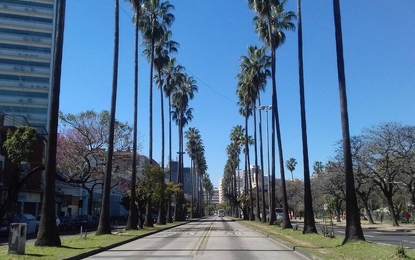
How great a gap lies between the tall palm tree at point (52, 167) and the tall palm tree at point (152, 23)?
754 inches

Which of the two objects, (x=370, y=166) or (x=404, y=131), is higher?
(x=404, y=131)

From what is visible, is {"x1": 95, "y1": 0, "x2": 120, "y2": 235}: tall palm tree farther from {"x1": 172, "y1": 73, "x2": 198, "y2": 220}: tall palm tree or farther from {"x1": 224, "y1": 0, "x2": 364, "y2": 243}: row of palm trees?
{"x1": 172, "y1": 73, "x2": 198, "y2": 220}: tall palm tree

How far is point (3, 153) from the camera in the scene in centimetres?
4647

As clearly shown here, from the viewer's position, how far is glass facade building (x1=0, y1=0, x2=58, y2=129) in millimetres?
95688

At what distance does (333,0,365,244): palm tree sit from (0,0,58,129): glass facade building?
83.6m

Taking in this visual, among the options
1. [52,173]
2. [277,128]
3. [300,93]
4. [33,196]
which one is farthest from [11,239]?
[33,196]

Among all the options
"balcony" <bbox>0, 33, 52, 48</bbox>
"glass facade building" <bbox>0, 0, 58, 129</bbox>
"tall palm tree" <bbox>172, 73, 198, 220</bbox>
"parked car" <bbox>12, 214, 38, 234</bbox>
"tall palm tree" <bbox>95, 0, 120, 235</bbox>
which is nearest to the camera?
"tall palm tree" <bbox>95, 0, 120, 235</bbox>

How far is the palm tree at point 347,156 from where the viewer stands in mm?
19250

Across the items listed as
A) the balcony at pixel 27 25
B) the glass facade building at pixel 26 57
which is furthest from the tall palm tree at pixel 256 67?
the balcony at pixel 27 25

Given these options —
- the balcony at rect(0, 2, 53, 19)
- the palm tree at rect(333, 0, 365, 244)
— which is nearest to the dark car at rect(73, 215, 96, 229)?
the palm tree at rect(333, 0, 365, 244)

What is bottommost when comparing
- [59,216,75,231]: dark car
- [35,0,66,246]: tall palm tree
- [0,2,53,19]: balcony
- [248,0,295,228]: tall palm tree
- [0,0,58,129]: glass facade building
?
[59,216,75,231]: dark car

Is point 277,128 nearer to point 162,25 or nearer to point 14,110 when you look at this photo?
point 162,25

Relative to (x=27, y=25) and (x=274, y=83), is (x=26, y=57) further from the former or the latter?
(x=274, y=83)

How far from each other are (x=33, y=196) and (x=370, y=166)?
37826 mm
